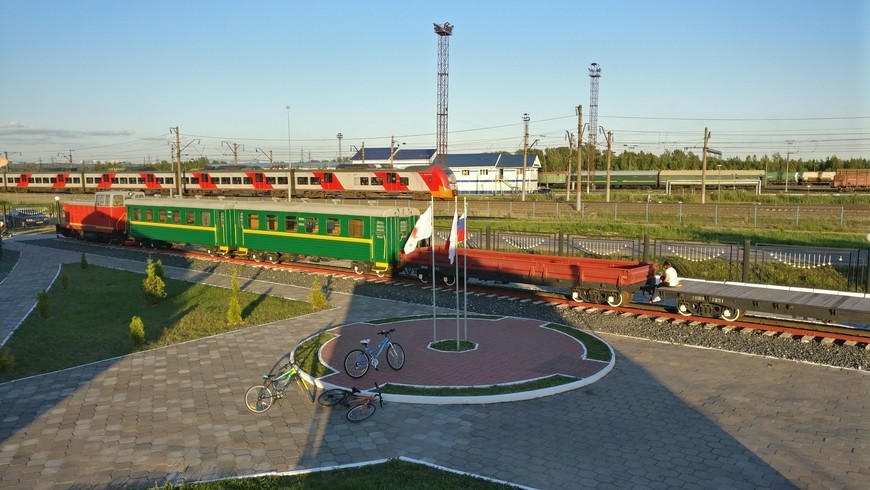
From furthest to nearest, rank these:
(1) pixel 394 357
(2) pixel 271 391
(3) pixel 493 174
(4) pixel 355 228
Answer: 1. (3) pixel 493 174
2. (4) pixel 355 228
3. (1) pixel 394 357
4. (2) pixel 271 391

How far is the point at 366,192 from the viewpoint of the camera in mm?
51250

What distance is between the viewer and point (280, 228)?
27641mm

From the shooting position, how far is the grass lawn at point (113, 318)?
48.3 ft

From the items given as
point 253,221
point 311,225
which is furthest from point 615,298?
point 253,221

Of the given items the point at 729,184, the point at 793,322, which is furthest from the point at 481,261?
the point at 729,184

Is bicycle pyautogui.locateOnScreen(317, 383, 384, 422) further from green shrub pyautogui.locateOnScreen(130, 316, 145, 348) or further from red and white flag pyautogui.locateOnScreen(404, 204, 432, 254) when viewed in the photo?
green shrub pyautogui.locateOnScreen(130, 316, 145, 348)

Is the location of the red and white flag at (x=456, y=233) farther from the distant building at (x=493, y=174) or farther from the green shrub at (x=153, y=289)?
the distant building at (x=493, y=174)

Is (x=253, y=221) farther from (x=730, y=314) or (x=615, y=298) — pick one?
(x=730, y=314)

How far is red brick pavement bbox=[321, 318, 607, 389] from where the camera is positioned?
12.7 meters

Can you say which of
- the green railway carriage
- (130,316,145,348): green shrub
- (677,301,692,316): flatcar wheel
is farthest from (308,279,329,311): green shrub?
(677,301,692,316): flatcar wheel

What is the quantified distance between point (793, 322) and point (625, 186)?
236 feet

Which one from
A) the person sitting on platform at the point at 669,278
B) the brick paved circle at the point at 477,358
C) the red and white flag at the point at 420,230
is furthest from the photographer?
the person sitting on platform at the point at 669,278

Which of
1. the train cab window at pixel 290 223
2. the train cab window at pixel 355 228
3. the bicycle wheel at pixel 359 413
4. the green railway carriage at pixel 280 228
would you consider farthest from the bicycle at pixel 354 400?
the train cab window at pixel 290 223

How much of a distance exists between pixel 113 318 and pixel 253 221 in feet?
36.2
